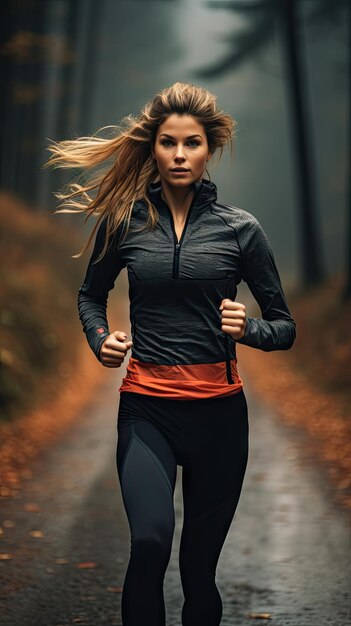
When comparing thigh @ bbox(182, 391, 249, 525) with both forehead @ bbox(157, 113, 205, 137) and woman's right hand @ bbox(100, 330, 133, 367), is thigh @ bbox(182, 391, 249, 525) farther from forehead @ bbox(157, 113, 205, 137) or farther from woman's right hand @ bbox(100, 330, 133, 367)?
forehead @ bbox(157, 113, 205, 137)

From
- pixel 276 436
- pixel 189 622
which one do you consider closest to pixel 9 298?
pixel 276 436

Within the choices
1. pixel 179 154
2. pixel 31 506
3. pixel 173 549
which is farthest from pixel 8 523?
pixel 179 154

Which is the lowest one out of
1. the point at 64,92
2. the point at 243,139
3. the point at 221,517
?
the point at 221,517

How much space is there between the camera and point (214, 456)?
427cm

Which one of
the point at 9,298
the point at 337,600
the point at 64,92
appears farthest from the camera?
the point at 64,92

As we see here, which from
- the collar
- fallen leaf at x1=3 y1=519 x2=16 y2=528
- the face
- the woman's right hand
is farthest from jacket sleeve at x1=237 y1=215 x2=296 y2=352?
fallen leaf at x1=3 y1=519 x2=16 y2=528

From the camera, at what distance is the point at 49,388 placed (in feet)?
53.2

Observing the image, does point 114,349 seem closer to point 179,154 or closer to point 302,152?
point 179,154

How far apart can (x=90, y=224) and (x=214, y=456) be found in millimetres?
45669

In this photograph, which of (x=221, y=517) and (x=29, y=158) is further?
(x=29, y=158)

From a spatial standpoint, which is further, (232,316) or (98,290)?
(98,290)

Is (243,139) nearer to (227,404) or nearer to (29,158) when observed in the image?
(29,158)

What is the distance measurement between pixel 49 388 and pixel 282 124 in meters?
42.4

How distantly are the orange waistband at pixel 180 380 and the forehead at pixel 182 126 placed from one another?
0.88 meters
